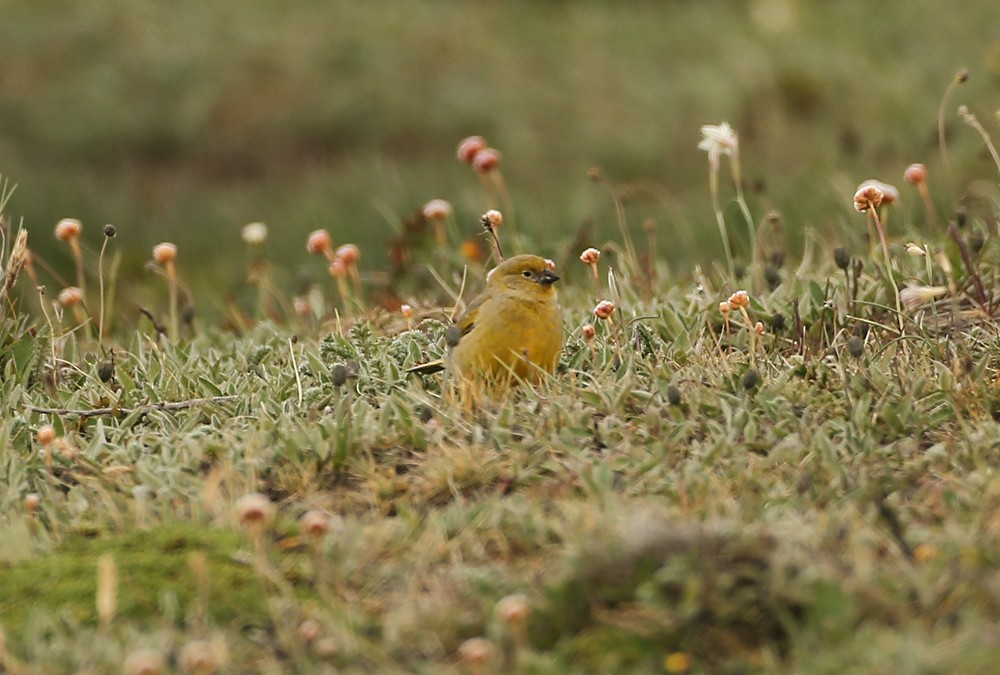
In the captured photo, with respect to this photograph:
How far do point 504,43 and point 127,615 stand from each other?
10.7 meters

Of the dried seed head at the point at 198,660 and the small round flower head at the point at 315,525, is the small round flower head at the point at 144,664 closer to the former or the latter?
the dried seed head at the point at 198,660

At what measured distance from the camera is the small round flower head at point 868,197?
506 centimetres

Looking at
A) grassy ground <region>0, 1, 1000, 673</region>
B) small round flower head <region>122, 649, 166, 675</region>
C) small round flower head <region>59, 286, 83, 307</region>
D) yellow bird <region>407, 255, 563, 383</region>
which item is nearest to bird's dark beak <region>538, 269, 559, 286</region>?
yellow bird <region>407, 255, 563, 383</region>

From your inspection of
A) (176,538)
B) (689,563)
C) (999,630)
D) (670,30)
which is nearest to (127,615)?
(176,538)

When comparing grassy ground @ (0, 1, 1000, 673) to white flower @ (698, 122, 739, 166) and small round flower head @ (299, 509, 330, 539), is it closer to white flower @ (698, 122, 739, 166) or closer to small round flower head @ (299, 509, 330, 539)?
small round flower head @ (299, 509, 330, 539)

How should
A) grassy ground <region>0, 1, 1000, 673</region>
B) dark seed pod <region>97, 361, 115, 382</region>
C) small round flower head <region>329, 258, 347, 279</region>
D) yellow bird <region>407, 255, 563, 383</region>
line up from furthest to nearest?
small round flower head <region>329, 258, 347, 279</region> < dark seed pod <region>97, 361, 115, 382</region> < yellow bird <region>407, 255, 563, 383</region> < grassy ground <region>0, 1, 1000, 673</region>

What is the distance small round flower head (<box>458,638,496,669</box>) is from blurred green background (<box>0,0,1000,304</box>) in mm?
6433

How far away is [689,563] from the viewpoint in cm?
343

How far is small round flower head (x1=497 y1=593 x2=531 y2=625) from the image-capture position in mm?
3287

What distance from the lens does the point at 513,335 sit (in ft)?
16.0

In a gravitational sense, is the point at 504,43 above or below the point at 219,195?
above

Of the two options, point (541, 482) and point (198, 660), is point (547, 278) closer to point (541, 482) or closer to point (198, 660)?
point (541, 482)

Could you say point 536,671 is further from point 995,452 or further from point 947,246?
point 947,246

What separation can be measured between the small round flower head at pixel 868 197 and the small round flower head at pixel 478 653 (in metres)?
2.37
